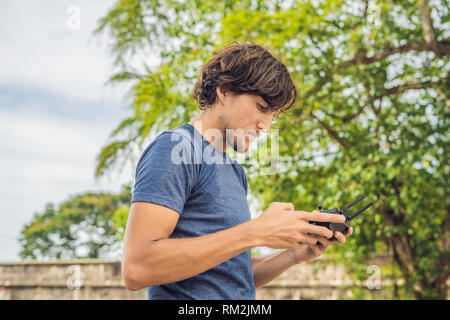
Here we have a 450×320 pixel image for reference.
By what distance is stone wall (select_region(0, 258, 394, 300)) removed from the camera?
9.22m

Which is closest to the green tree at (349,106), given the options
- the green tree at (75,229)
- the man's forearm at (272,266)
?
the man's forearm at (272,266)

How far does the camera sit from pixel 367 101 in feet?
18.2

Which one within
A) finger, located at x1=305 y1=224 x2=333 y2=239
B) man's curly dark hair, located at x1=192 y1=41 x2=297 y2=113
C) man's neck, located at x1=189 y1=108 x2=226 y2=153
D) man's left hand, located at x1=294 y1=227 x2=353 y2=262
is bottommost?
man's left hand, located at x1=294 y1=227 x2=353 y2=262

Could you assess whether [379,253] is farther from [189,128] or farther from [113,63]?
[189,128]

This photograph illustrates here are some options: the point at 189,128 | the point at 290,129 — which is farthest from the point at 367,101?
the point at 189,128

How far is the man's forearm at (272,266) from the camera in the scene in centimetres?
156

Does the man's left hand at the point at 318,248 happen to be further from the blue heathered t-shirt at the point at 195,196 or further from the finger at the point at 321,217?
the blue heathered t-shirt at the point at 195,196

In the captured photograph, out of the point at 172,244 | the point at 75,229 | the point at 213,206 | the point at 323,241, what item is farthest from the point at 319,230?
the point at 75,229

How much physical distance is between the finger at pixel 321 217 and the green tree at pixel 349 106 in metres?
3.45

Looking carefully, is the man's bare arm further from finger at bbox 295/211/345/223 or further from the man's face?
the man's face

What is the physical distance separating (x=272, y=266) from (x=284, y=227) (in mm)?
485

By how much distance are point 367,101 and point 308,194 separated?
1.29m

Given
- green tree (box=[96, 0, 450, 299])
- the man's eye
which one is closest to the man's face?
the man's eye
